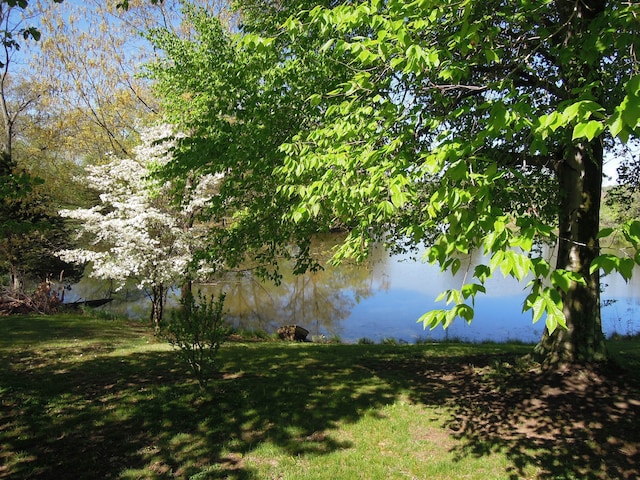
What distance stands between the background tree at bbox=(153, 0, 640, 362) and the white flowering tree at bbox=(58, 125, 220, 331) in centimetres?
276

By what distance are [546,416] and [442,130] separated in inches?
180

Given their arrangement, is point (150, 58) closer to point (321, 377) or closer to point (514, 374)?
point (321, 377)

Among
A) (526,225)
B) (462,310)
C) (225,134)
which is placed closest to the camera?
(462,310)

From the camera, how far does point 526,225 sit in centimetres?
229

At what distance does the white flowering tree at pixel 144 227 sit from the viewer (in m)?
10.9

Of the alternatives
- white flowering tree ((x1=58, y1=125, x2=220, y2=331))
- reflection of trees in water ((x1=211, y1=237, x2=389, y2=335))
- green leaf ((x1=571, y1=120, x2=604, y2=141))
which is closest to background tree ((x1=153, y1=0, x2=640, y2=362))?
green leaf ((x1=571, y1=120, x2=604, y2=141))

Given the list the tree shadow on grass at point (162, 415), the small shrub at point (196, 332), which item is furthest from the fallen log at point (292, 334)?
the small shrub at point (196, 332)

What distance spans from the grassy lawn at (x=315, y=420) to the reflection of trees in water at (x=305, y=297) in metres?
8.16

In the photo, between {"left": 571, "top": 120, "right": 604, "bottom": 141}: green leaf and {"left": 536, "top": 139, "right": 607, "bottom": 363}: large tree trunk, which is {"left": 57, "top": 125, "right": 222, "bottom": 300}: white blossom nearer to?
{"left": 536, "top": 139, "right": 607, "bottom": 363}: large tree trunk

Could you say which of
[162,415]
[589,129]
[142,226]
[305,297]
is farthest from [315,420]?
[305,297]

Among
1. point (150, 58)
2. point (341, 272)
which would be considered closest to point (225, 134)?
point (150, 58)

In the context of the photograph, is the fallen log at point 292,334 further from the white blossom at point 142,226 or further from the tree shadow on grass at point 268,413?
the tree shadow on grass at point 268,413

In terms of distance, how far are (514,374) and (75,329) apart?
10.7 metres

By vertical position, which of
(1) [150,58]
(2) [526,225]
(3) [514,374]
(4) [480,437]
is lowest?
(4) [480,437]
